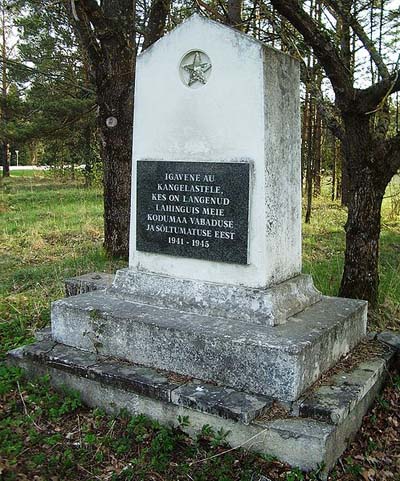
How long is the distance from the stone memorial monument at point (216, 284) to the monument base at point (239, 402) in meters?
0.01

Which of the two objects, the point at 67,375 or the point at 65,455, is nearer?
the point at 65,455

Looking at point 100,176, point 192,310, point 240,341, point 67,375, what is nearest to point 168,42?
point 192,310

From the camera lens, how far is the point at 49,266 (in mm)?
7352

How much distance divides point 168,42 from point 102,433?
2741 millimetres

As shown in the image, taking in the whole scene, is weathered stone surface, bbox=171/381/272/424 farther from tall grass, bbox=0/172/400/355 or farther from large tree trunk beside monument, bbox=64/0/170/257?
large tree trunk beside monument, bbox=64/0/170/257

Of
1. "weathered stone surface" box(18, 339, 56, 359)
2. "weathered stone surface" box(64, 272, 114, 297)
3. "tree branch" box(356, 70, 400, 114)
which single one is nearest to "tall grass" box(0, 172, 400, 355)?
"weathered stone surface" box(64, 272, 114, 297)

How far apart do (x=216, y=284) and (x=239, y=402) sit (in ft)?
2.97

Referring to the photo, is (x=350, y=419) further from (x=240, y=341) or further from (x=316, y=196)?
(x=316, y=196)

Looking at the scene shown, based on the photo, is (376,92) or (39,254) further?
(39,254)

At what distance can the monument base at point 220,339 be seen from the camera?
323 cm

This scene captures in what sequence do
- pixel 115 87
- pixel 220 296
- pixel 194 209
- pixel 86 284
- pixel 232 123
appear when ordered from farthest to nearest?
pixel 115 87, pixel 86 284, pixel 194 209, pixel 220 296, pixel 232 123

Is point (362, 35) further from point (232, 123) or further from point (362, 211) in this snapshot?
point (232, 123)

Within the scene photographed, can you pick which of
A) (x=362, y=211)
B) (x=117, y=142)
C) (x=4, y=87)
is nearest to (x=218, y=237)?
(x=362, y=211)

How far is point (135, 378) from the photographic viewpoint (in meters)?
3.50
